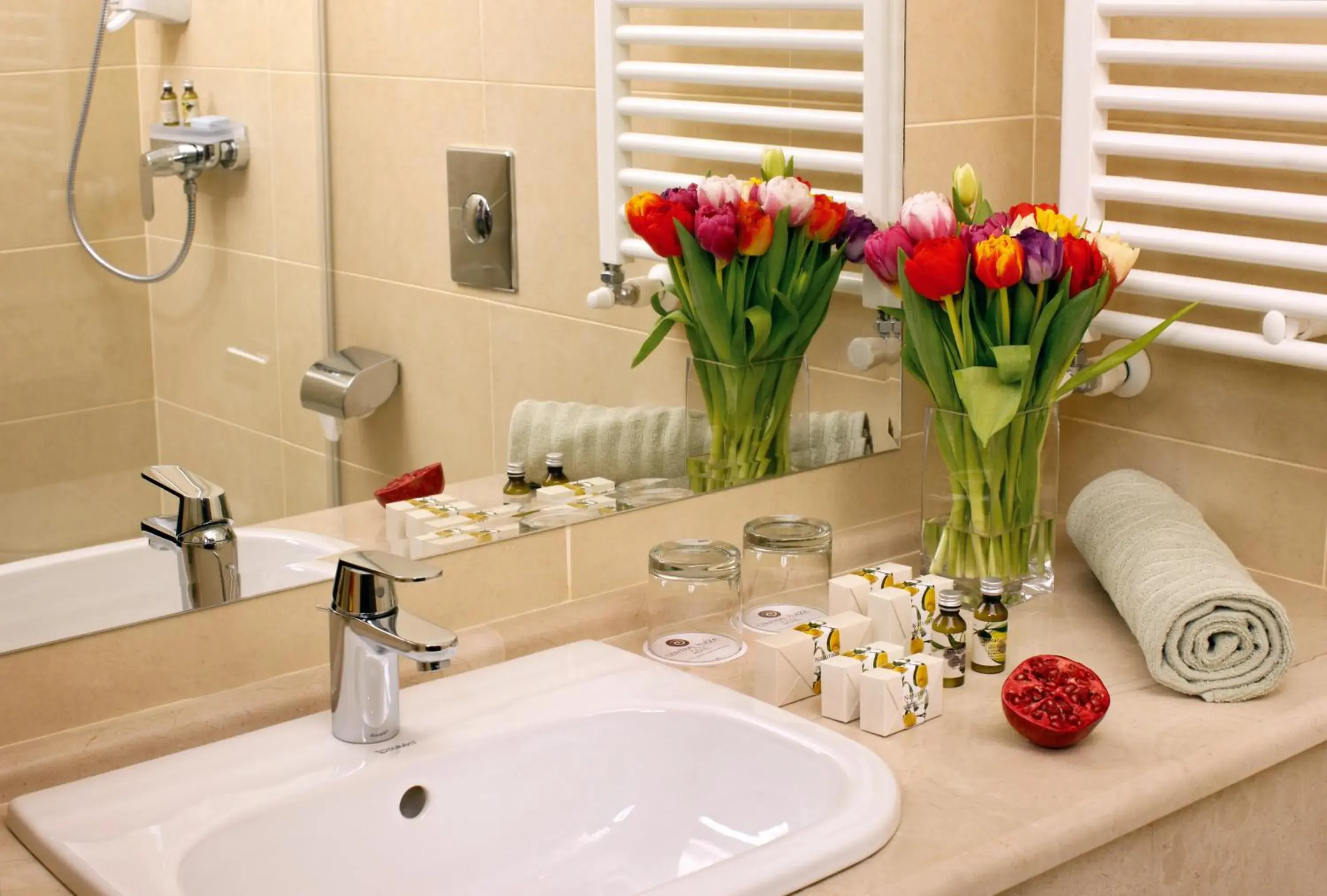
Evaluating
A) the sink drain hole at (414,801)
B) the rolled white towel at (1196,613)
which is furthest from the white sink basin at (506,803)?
the rolled white towel at (1196,613)

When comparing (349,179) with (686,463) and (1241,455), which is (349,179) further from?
(1241,455)

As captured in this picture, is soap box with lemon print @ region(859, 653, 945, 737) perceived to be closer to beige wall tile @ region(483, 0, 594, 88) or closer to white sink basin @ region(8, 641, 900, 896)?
white sink basin @ region(8, 641, 900, 896)

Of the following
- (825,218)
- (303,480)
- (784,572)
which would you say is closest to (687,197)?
(825,218)

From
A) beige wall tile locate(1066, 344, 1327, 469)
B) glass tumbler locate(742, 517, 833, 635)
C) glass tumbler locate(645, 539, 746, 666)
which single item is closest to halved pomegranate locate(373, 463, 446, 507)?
glass tumbler locate(645, 539, 746, 666)

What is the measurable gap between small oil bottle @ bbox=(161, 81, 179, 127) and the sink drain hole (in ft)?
1.83

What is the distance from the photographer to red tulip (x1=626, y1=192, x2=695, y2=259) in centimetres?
150

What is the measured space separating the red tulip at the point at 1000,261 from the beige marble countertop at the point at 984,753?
35cm

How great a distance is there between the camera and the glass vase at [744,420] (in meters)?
1.59

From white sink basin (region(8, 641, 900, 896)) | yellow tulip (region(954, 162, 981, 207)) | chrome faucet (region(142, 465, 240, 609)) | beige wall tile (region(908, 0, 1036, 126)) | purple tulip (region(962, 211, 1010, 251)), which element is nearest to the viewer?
white sink basin (region(8, 641, 900, 896))

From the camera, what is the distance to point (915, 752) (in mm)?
1223

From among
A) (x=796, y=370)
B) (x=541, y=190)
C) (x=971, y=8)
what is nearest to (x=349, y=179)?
(x=541, y=190)

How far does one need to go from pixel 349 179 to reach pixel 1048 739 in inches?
29.2

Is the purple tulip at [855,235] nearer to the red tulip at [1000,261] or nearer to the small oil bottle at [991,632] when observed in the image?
the red tulip at [1000,261]

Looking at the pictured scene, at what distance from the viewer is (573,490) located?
149 centimetres
